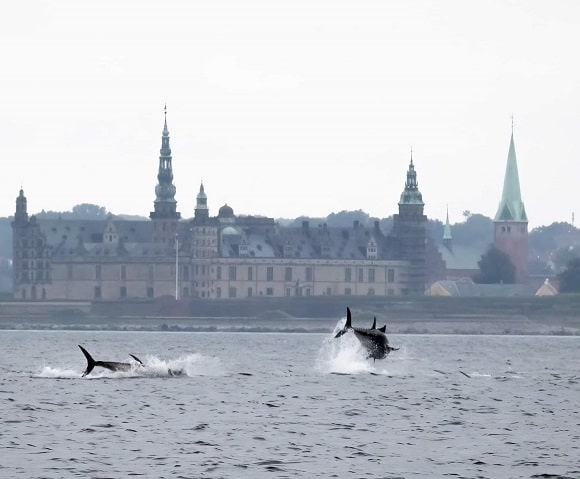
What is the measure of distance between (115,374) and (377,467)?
3825cm

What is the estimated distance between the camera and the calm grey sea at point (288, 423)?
49500 mm

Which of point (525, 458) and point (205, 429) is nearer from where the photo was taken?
point (525, 458)

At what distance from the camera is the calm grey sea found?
162 feet

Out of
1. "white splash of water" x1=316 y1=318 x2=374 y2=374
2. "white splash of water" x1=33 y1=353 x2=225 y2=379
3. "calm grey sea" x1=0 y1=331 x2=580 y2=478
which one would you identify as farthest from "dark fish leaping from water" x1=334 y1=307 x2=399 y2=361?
"white splash of water" x1=316 y1=318 x2=374 y2=374

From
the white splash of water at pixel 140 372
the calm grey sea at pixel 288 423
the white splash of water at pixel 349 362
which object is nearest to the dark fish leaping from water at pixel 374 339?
the calm grey sea at pixel 288 423

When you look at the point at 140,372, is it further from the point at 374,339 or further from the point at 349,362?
the point at 374,339

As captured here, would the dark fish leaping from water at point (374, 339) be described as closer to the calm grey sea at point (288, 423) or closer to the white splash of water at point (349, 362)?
the calm grey sea at point (288, 423)

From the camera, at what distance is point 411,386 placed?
271 ft

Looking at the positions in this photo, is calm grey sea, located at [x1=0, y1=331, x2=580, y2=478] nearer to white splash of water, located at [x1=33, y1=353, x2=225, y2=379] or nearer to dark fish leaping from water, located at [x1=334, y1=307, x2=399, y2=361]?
white splash of water, located at [x1=33, y1=353, x2=225, y2=379]

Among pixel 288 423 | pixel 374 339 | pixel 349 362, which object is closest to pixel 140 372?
pixel 349 362

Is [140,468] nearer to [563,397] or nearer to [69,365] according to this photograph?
[563,397]

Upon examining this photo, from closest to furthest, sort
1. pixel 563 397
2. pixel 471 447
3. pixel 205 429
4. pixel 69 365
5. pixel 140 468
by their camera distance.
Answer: pixel 140 468 < pixel 471 447 < pixel 205 429 < pixel 563 397 < pixel 69 365

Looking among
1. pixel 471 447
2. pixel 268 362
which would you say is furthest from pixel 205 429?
pixel 268 362

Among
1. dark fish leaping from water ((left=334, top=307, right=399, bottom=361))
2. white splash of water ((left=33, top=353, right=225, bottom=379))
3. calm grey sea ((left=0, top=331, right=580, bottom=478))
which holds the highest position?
dark fish leaping from water ((left=334, top=307, right=399, bottom=361))
